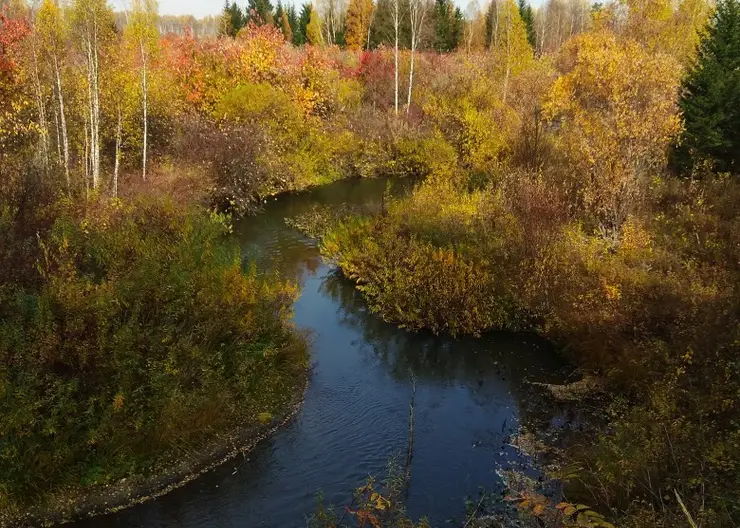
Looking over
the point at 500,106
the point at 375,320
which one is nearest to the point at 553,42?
the point at 500,106

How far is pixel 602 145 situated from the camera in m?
15.8

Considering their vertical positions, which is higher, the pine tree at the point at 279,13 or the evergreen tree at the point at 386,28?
the pine tree at the point at 279,13

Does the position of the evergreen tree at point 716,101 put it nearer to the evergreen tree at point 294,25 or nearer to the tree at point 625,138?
the tree at point 625,138

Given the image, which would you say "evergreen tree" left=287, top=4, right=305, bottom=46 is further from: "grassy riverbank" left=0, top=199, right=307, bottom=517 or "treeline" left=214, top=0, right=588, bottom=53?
"grassy riverbank" left=0, top=199, right=307, bottom=517

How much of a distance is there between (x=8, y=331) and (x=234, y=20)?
2588 inches

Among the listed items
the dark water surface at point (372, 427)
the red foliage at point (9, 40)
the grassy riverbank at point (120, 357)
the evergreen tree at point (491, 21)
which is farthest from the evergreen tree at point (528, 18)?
the grassy riverbank at point (120, 357)

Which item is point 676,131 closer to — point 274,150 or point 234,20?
point 274,150

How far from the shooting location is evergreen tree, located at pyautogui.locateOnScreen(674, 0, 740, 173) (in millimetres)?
22125

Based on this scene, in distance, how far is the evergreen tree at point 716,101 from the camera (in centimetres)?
2212

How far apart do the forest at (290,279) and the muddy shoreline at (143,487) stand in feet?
0.32

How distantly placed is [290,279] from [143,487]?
380 inches

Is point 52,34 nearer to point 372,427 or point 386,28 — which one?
point 372,427

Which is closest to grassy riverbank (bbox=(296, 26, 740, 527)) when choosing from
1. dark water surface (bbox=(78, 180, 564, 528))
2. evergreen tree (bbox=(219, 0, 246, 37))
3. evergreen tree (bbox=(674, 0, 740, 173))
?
dark water surface (bbox=(78, 180, 564, 528))

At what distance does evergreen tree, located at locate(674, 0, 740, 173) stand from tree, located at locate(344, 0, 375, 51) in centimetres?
4241
